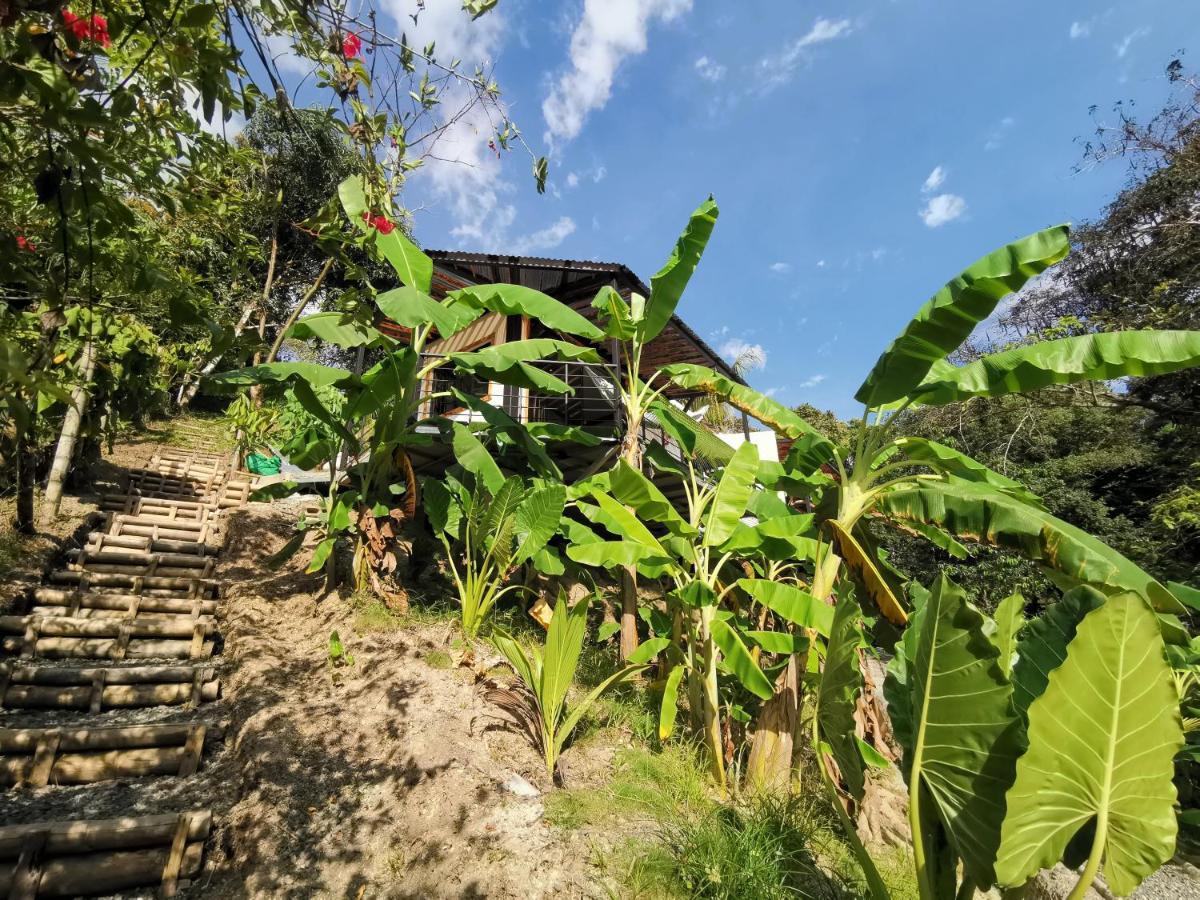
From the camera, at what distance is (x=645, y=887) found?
2906mm

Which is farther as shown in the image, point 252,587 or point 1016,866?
point 252,587

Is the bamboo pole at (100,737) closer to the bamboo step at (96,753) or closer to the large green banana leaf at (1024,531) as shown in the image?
the bamboo step at (96,753)

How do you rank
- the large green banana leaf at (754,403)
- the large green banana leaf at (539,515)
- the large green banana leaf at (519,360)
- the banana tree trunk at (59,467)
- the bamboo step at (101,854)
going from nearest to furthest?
the bamboo step at (101,854) < the large green banana leaf at (754,403) < the large green banana leaf at (539,515) < the large green banana leaf at (519,360) < the banana tree trunk at (59,467)

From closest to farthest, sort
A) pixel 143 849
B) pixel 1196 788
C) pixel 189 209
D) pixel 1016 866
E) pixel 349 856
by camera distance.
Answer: pixel 1016 866, pixel 189 209, pixel 143 849, pixel 349 856, pixel 1196 788

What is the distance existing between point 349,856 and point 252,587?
422cm

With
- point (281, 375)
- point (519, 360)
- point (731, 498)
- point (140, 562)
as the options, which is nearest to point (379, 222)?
point (731, 498)

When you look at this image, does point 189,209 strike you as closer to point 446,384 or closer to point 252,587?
point 252,587

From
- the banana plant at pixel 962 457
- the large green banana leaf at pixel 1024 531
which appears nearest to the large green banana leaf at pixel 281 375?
the banana plant at pixel 962 457

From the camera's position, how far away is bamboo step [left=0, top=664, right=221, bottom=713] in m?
4.07

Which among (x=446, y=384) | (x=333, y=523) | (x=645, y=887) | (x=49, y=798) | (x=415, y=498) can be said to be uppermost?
(x=446, y=384)

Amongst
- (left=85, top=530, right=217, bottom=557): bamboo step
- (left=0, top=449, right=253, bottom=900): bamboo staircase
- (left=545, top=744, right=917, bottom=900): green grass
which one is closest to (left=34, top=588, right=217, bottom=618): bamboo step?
(left=0, top=449, right=253, bottom=900): bamboo staircase

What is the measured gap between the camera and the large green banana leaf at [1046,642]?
6.83ft

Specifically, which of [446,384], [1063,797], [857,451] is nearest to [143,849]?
[1063,797]

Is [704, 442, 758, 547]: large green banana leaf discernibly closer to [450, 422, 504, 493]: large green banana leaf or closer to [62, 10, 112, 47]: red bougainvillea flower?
[450, 422, 504, 493]: large green banana leaf
